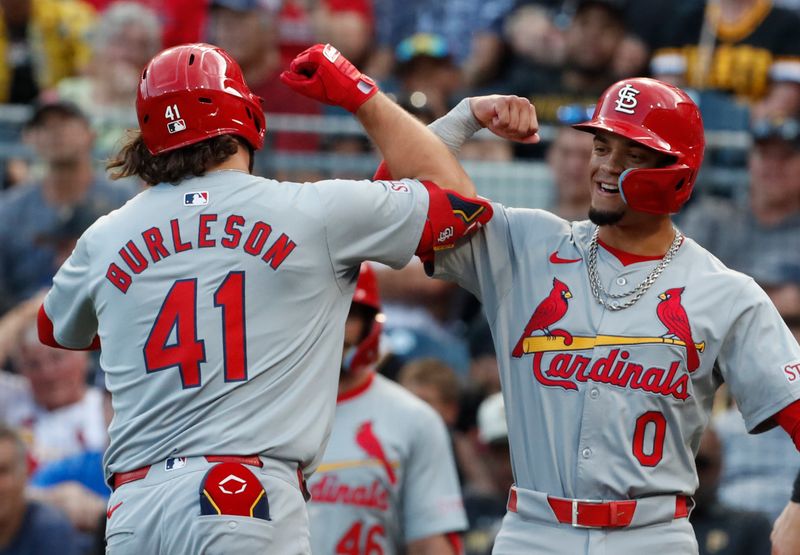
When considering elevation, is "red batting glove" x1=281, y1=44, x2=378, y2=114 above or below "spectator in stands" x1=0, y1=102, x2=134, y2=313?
above

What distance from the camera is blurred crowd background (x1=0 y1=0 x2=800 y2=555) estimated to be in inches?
342

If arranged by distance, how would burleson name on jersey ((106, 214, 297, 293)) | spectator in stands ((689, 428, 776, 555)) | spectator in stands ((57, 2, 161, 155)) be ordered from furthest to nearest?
spectator in stands ((57, 2, 161, 155)), spectator in stands ((689, 428, 776, 555)), burleson name on jersey ((106, 214, 297, 293))

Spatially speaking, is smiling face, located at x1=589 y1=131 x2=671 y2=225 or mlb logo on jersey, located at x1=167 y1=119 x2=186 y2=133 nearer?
mlb logo on jersey, located at x1=167 y1=119 x2=186 y2=133

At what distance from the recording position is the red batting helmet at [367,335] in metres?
6.59

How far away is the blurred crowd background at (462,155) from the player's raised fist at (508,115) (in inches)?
135

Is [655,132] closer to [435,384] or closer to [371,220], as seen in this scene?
[371,220]

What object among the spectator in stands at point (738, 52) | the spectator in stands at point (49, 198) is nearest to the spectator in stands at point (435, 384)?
the spectator in stands at point (49, 198)

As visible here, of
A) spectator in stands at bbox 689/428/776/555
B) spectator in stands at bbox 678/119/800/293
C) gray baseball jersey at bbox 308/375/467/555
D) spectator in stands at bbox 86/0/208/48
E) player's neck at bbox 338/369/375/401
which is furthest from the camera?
spectator in stands at bbox 86/0/208/48

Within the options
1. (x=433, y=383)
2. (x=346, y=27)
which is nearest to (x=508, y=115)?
(x=433, y=383)

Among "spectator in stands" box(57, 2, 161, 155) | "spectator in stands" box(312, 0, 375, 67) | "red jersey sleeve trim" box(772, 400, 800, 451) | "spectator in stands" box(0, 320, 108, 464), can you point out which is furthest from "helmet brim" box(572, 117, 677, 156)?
"spectator in stands" box(312, 0, 375, 67)

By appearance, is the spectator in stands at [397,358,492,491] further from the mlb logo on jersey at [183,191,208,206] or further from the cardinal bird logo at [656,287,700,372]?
the mlb logo on jersey at [183,191,208,206]

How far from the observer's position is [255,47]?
10648mm

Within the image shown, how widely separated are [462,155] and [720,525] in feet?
11.5

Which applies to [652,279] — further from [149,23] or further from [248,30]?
[149,23]
